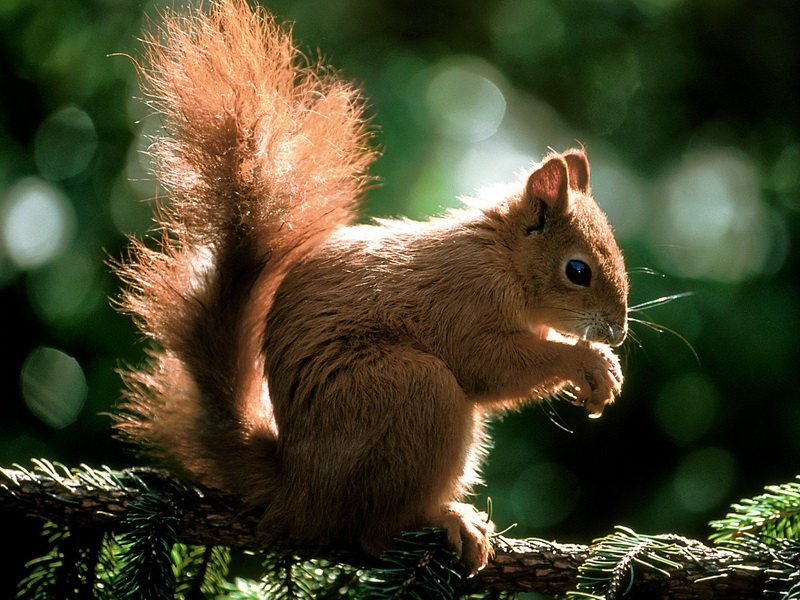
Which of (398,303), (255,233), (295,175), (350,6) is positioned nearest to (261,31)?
(295,175)

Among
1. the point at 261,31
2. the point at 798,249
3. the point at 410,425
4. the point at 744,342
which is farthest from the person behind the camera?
the point at 798,249

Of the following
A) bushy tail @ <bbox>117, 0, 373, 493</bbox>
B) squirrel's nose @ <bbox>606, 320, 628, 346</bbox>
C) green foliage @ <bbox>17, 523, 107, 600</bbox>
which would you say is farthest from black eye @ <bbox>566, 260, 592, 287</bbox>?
green foliage @ <bbox>17, 523, 107, 600</bbox>

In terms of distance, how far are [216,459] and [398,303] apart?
0.52 metres

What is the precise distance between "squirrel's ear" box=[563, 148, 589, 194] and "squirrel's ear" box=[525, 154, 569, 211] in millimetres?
211

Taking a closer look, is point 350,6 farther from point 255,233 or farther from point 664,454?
point 664,454

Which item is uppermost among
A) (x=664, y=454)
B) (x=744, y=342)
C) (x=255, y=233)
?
(x=744, y=342)

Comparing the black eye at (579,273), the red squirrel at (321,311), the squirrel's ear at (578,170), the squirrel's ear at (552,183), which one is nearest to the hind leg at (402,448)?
the red squirrel at (321,311)

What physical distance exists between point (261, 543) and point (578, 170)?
1.27 meters

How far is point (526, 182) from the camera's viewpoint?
182 centimetres

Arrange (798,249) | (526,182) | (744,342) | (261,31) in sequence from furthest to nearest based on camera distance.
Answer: (798,249) → (744,342) → (526,182) → (261,31)

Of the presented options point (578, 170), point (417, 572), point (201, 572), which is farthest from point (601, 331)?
point (201, 572)

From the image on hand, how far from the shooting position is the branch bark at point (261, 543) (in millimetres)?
1248

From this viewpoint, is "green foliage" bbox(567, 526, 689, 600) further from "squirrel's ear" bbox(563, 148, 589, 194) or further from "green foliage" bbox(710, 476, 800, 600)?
"squirrel's ear" bbox(563, 148, 589, 194)

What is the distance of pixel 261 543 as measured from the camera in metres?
1.44
